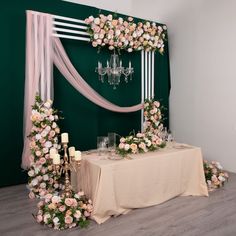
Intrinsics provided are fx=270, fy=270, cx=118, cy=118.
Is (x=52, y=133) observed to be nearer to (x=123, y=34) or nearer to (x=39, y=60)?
(x=39, y=60)

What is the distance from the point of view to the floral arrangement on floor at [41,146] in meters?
3.47

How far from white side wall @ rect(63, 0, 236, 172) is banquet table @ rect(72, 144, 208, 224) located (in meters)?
1.58

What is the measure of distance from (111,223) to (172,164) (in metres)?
1.04

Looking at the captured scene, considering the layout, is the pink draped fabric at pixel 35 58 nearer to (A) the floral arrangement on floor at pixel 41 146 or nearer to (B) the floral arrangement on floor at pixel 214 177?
(A) the floral arrangement on floor at pixel 41 146

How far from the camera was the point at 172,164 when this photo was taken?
10.8 ft

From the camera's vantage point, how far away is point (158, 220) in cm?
285

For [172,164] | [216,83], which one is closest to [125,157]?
[172,164]

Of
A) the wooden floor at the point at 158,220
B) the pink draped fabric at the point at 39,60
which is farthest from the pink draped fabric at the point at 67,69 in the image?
the wooden floor at the point at 158,220

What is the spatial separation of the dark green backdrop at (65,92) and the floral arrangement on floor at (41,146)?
562 millimetres

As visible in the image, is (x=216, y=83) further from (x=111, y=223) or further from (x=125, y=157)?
(x=111, y=223)

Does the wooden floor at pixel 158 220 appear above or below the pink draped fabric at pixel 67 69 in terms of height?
below

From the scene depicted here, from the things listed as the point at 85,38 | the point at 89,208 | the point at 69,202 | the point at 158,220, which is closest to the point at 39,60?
the point at 85,38

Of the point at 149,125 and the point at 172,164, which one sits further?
the point at 149,125

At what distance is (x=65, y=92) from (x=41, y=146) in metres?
1.20
